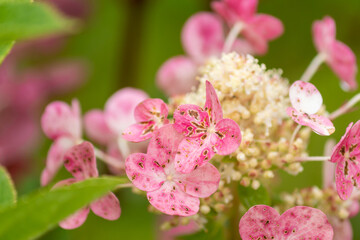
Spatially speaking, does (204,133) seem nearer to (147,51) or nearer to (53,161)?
(53,161)

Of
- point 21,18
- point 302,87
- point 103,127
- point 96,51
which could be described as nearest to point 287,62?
point 96,51

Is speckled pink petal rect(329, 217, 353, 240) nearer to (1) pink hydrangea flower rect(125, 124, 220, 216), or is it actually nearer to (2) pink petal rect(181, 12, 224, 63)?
(1) pink hydrangea flower rect(125, 124, 220, 216)

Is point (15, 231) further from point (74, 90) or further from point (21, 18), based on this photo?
point (74, 90)

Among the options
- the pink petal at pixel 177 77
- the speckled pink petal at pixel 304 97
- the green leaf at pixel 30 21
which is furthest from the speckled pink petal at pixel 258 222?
the pink petal at pixel 177 77

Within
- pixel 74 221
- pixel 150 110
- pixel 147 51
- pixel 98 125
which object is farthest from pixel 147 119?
pixel 147 51

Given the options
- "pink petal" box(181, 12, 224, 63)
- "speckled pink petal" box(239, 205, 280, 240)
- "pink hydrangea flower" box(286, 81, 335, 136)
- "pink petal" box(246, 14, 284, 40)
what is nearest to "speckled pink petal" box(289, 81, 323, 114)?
"pink hydrangea flower" box(286, 81, 335, 136)

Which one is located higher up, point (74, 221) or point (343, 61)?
point (343, 61)

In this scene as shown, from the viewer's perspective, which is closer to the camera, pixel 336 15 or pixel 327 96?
pixel 327 96
